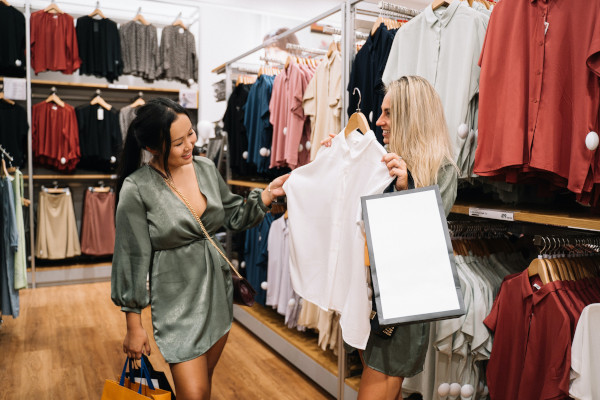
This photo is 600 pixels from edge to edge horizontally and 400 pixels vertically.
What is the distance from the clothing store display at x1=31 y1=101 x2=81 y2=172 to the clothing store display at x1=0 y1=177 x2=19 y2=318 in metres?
2.28

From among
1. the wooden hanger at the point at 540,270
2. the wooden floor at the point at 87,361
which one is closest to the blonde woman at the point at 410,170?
the wooden hanger at the point at 540,270

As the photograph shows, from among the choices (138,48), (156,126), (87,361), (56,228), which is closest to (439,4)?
(156,126)

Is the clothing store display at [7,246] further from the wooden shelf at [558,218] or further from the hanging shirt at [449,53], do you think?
the wooden shelf at [558,218]

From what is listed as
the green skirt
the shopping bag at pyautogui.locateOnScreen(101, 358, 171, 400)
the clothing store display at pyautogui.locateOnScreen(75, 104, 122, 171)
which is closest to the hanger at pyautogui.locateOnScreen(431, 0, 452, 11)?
the green skirt

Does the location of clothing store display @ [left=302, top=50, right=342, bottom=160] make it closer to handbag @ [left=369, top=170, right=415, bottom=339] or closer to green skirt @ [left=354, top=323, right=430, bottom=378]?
handbag @ [left=369, top=170, right=415, bottom=339]

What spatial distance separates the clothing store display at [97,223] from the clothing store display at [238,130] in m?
2.46

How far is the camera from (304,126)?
3609 millimetres

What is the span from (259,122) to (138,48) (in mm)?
3087

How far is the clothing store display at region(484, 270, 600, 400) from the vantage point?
173 centimetres

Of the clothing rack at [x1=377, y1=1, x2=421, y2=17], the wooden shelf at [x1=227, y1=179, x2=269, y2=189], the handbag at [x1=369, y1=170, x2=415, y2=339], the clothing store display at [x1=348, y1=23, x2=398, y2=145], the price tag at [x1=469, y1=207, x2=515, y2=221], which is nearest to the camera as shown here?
the handbag at [x1=369, y1=170, x2=415, y2=339]

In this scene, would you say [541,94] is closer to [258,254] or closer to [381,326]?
[381,326]

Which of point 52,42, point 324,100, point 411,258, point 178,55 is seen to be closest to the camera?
point 411,258

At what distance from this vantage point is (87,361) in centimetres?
347

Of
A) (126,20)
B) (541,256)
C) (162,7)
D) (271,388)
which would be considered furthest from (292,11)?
(541,256)
